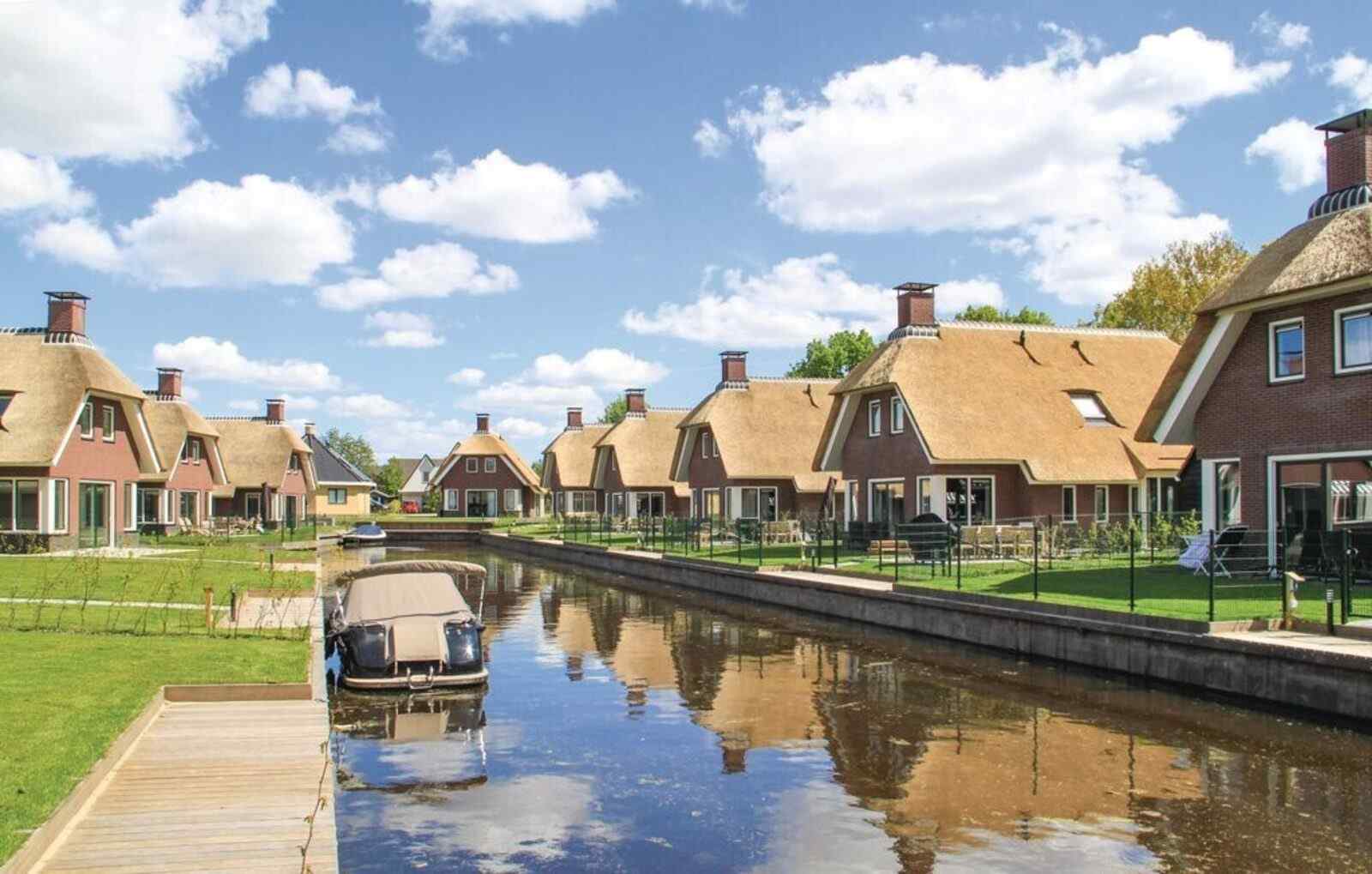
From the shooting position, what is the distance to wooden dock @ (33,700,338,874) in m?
7.70

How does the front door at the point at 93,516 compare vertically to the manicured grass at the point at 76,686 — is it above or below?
above

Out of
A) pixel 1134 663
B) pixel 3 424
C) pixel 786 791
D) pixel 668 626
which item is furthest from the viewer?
pixel 3 424

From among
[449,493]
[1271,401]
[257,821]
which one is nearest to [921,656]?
[1271,401]

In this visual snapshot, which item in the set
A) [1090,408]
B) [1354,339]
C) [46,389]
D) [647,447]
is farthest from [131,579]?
[647,447]

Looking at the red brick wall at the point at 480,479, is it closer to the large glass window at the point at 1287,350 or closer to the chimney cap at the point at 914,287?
the chimney cap at the point at 914,287

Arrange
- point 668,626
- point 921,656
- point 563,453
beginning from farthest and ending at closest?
point 563,453 < point 668,626 < point 921,656

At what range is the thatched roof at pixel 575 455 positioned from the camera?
80.2m

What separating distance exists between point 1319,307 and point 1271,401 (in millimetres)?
1968

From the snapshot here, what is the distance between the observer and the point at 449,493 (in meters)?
91.6

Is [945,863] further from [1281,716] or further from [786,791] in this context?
[1281,716]

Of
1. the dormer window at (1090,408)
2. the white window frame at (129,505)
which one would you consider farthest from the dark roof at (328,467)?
the dormer window at (1090,408)

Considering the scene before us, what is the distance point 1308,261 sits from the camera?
21172mm

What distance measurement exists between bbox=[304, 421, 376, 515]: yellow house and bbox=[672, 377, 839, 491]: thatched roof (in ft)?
147

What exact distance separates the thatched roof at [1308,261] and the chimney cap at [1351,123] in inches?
96.0
